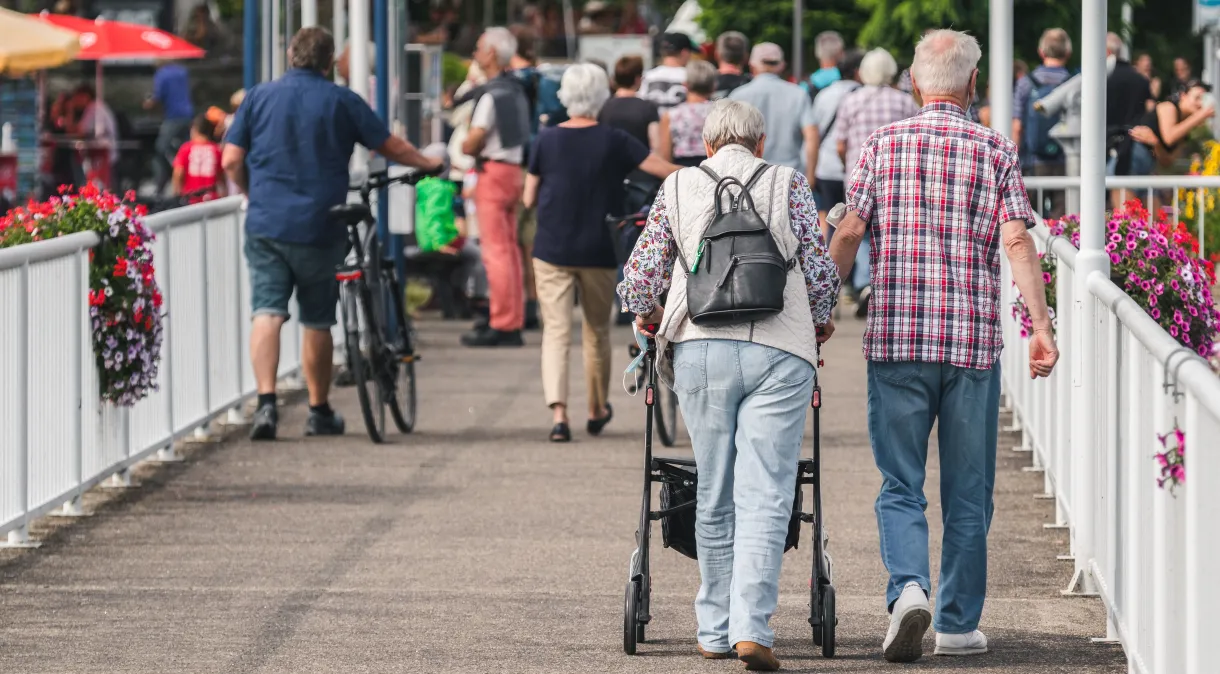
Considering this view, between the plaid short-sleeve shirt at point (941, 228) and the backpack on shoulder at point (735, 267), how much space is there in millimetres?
325

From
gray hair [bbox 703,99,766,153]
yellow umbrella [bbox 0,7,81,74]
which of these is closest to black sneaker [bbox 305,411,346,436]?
gray hair [bbox 703,99,766,153]

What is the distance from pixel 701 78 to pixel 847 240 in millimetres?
7451

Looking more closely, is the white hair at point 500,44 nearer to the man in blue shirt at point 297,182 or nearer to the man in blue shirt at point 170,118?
the man in blue shirt at point 297,182

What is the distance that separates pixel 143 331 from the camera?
9039 millimetres

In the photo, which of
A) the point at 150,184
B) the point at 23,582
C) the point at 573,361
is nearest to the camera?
the point at 23,582

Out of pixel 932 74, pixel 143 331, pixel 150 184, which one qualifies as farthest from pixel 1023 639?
pixel 150 184

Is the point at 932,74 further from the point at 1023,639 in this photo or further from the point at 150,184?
the point at 150,184

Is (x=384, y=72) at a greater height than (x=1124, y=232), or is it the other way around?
(x=384, y=72)

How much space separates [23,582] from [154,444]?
Answer: 237cm

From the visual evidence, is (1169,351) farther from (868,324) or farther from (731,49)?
(731,49)

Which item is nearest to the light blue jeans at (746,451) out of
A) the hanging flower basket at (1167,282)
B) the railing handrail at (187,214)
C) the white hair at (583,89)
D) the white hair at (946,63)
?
the white hair at (946,63)

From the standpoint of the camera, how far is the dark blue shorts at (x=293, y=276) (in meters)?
10.6

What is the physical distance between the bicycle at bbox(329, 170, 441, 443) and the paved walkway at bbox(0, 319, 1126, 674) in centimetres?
20

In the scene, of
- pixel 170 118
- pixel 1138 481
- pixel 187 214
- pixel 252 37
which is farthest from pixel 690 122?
pixel 170 118
